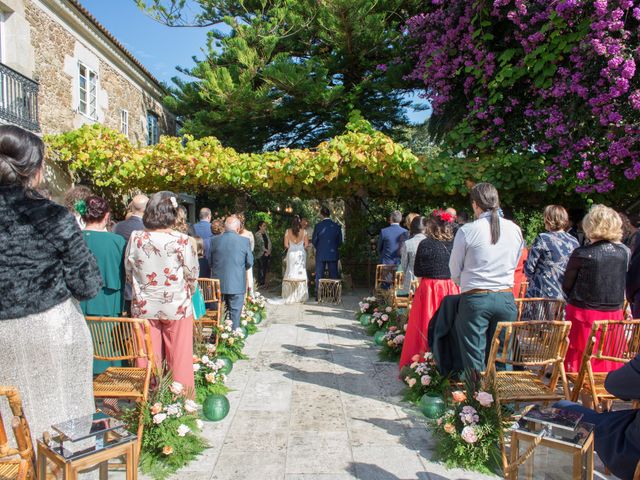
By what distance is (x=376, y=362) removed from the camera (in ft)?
17.5

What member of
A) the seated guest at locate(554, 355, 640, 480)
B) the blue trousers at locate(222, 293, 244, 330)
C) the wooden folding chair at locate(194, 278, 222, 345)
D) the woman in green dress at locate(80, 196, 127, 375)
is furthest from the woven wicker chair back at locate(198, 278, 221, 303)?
the seated guest at locate(554, 355, 640, 480)

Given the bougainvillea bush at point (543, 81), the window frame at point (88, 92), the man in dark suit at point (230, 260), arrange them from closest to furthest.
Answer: the man in dark suit at point (230, 260) < the bougainvillea bush at point (543, 81) < the window frame at point (88, 92)

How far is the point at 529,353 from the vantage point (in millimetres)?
3244

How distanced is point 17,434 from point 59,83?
925cm

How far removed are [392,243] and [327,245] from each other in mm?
1642

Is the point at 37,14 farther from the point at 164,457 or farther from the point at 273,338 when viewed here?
the point at 164,457

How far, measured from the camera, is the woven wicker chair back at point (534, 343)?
10.3ft

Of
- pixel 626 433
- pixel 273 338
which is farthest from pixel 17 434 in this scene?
pixel 273 338

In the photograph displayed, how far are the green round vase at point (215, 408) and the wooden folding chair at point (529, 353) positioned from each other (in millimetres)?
1966

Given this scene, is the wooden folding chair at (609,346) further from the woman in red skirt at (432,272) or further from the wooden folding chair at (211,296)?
the wooden folding chair at (211,296)

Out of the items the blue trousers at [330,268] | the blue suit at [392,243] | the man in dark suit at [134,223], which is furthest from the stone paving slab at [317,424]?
the blue trousers at [330,268]

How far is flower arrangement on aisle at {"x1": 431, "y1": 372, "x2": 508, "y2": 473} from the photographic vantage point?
294 centimetres

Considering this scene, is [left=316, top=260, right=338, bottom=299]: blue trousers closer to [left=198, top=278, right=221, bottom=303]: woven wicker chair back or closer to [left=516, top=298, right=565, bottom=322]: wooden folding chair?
[left=198, top=278, right=221, bottom=303]: woven wicker chair back

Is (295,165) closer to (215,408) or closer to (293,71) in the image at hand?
(293,71)
